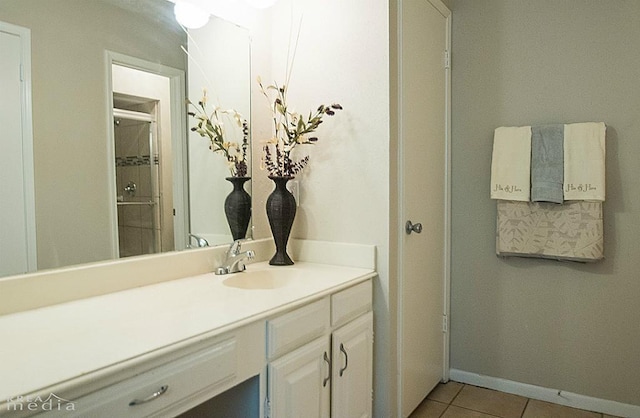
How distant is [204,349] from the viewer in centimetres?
104

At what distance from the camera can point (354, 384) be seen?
5.53 feet

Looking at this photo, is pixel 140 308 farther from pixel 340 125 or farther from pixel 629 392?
pixel 629 392

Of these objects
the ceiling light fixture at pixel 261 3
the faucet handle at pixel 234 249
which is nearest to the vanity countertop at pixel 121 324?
the faucet handle at pixel 234 249

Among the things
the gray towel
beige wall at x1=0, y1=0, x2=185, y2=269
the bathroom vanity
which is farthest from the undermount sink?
the gray towel

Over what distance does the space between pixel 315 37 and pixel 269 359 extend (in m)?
1.47

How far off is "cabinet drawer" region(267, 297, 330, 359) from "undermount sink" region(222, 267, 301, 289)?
191 mm

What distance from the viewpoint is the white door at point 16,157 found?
3.93ft

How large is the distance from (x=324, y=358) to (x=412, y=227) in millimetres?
801

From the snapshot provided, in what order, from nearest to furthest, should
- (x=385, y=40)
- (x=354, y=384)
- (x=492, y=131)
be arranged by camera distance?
(x=354, y=384) → (x=385, y=40) → (x=492, y=131)

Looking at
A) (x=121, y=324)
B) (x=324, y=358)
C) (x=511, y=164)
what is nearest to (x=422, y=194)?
(x=511, y=164)

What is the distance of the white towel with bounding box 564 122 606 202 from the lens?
2.03 metres

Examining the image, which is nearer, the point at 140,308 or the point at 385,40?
the point at 140,308

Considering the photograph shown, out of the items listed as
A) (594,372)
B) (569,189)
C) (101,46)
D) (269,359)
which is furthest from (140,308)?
(594,372)

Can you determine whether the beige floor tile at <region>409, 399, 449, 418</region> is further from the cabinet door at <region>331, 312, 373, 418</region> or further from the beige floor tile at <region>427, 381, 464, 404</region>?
the cabinet door at <region>331, 312, 373, 418</region>
